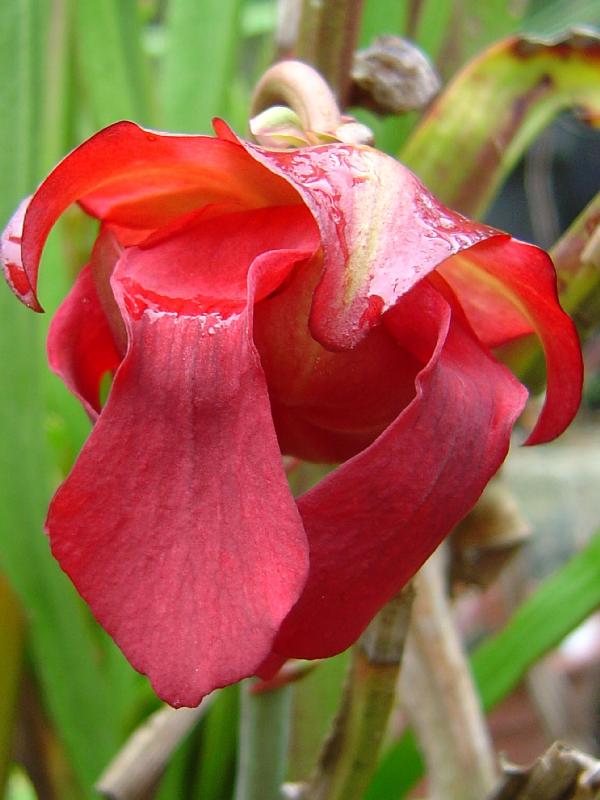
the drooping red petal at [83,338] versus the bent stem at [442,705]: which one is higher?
the drooping red petal at [83,338]

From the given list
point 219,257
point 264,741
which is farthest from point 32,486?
point 219,257

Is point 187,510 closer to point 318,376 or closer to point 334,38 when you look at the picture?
point 318,376

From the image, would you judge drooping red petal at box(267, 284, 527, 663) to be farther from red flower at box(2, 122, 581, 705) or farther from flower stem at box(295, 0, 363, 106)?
flower stem at box(295, 0, 363, 106)

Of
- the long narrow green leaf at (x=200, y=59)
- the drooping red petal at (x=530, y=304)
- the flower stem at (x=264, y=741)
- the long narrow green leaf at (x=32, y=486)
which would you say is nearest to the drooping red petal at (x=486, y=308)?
the drooping red petal at (x=530, y=304)

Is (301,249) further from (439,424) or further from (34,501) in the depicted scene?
(34,501)

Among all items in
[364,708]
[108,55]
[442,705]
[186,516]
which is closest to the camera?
[186,516]

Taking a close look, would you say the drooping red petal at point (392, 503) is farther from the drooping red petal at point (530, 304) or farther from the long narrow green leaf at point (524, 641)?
the long narrow green leaf at point (524, 641)
